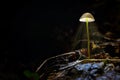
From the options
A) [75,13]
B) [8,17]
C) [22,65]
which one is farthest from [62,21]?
[22,65]

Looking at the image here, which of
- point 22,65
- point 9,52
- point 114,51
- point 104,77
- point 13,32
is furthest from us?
point 13,32

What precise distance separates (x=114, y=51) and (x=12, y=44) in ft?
12.2

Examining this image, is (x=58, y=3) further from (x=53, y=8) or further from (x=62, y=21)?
(x=62, y=21)

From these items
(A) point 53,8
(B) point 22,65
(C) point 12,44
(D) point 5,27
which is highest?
(A) point 53,8

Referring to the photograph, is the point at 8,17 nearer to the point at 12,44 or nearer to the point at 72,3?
the point at 12,44

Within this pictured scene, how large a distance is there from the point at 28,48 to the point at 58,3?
7.32 ft

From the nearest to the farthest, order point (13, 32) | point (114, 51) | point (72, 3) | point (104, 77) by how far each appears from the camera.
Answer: point (104, 77) → point (114, 51) → point (13, 32) → point (72, 3)

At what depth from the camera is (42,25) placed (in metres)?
7.80

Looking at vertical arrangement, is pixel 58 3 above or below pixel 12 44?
above

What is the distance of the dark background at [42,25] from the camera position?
6.56 m

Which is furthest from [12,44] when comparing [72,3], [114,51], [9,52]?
[114,51]

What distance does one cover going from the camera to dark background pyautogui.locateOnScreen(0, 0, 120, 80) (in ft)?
21.5

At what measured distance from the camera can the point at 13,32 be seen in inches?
298

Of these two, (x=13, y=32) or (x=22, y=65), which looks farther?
(x=13, y=32)
